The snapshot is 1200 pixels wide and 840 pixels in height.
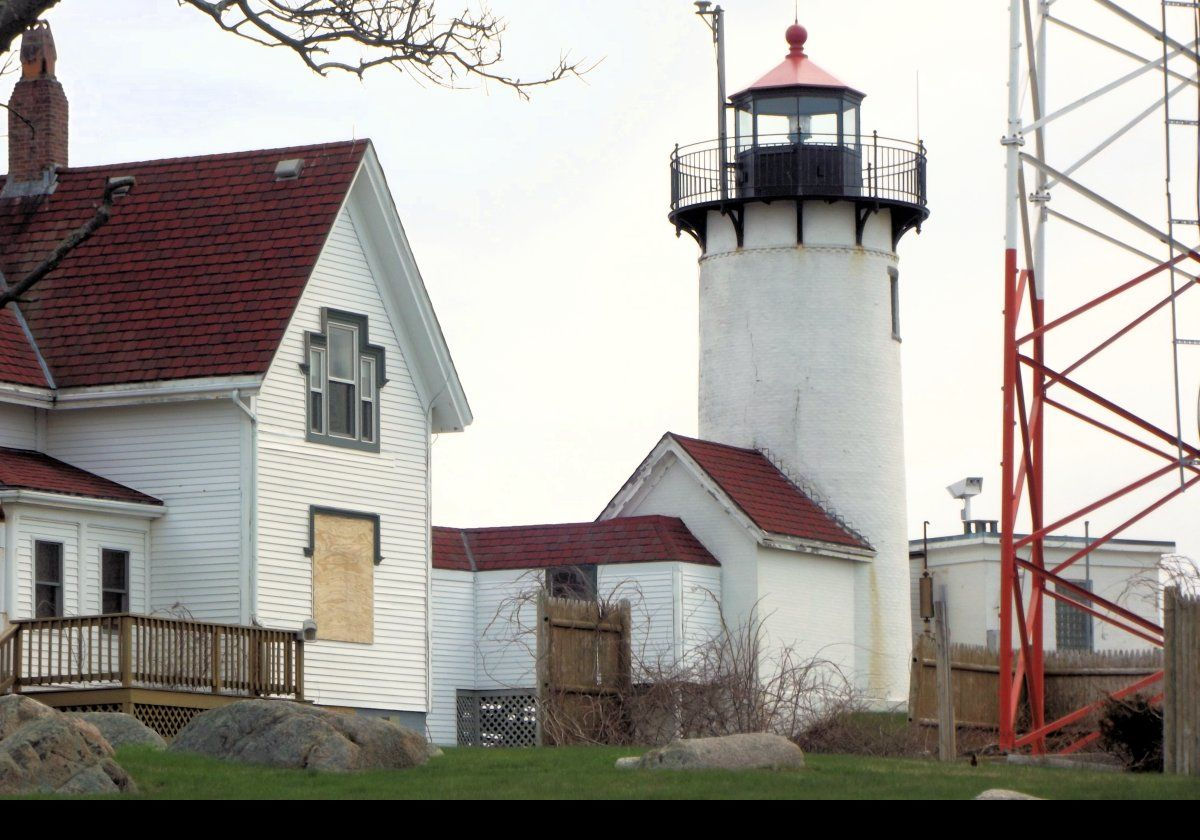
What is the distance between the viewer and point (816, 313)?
40.5 meters

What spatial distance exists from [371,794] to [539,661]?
10.2 meters

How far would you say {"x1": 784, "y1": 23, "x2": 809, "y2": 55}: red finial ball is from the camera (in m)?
42.3

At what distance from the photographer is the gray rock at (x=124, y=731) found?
2098cm

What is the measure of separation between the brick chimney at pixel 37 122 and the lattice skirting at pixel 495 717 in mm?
10698

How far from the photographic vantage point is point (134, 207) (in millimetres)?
31297

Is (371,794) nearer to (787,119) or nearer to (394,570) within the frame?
(394,570)

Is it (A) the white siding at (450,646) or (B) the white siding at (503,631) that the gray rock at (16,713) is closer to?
(A) the white siding at (450,646)

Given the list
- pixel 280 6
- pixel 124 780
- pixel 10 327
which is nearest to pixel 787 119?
pixel 10 327

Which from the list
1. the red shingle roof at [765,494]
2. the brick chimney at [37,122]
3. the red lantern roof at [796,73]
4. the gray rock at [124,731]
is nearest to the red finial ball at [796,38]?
the red lantern roof at [796,73]

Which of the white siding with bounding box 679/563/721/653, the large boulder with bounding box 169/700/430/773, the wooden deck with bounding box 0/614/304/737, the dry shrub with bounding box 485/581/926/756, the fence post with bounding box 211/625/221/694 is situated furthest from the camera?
the white siding with bounding box 679/563/721/653

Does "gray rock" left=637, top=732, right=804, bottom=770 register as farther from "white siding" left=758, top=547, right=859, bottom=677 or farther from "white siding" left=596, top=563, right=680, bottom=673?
"white siding" left=758, top=547, right=859, bottom=677

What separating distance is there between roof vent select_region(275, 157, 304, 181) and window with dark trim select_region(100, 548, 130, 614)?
5.90 metres

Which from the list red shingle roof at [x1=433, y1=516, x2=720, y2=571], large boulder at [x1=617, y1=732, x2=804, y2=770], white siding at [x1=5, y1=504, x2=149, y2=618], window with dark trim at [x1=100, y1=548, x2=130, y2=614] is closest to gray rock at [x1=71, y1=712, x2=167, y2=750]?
white siding at [x1=5, y1=504, x2=149, y2=618]

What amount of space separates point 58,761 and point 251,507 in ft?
38.5
